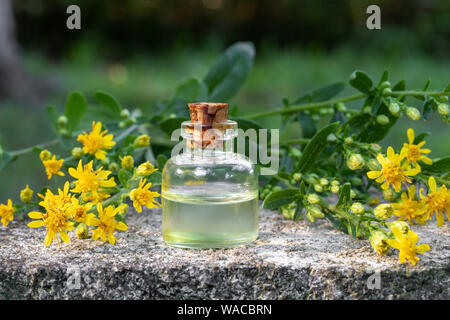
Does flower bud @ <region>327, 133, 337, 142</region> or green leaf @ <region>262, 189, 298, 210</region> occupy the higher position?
flower bud @ <region>327, 133, 337, 142</region>

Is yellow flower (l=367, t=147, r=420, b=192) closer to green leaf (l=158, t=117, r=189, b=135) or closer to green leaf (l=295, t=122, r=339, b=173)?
green leaf (l=295, t=122, r=339, b=173)

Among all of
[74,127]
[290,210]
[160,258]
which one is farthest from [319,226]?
[74,127]

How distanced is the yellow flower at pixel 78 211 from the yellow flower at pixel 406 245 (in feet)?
2.36

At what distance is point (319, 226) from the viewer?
1.66 metres

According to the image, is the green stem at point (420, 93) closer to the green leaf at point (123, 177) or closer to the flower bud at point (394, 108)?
the flower bud at point (394, 108)

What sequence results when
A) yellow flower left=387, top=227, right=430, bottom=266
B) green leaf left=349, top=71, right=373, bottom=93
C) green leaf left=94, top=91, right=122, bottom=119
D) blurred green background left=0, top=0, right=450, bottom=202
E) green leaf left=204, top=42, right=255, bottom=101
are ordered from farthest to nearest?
blurred green background left=0, top=0, right=450, bottom=202, green leaf left=204, top=42, right=255, bottom=101, green leaf left=94, top=91, right=122, bottom=119, green leaf left=349, top=71, right=373, bottom=93, yellow flower left=387, top=227, right=430, bottom=266

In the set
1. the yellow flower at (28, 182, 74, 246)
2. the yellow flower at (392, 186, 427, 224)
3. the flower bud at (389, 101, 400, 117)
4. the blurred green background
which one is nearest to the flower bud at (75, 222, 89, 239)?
the yellow flower at (28, 182, 74, 246)

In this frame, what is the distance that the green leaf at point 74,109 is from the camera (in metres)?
1.98

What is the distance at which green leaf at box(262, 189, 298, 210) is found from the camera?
5.00 ft

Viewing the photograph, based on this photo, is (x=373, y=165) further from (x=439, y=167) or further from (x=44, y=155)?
(x=44, y=155)

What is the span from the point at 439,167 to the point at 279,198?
45cm

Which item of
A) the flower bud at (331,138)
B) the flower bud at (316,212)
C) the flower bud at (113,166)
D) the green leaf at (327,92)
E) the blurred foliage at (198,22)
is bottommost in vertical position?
the flower bud at (316,212)

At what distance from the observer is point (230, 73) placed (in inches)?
86.0

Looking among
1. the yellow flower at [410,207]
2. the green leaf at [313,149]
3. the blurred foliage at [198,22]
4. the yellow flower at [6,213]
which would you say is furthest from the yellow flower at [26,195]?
the blurred foliage at [198,22]
